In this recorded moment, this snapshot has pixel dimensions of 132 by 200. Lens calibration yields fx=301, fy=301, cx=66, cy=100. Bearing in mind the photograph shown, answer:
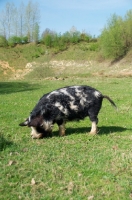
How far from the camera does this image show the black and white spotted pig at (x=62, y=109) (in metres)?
9.84

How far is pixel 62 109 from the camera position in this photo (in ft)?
32.9

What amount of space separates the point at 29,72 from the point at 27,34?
20.8 meters

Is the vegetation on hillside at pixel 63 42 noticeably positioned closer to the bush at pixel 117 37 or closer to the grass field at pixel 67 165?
the bush at pixel 117 37

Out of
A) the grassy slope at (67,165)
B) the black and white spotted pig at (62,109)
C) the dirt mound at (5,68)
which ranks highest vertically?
the black and white spotted pig at (62,109)

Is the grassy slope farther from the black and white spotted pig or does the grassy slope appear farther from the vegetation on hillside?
the vegetation on hillside

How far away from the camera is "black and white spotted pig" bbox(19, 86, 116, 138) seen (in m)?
9.84

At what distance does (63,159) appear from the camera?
25.2 feet

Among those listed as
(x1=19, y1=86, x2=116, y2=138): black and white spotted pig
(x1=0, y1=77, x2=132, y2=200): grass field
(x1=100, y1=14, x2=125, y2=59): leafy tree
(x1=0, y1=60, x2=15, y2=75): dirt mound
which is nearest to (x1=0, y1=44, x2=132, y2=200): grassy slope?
(x1=0, y1=77, x2=132, y2=200): grass field

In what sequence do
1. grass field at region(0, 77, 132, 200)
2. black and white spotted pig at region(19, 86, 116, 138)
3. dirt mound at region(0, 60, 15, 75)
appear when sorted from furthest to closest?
dirt mound at region(0, 60, 15, 75) → black and white spotted pig at region(19, 86, 116, 138) → grass field at region(0, 77, 132, 200)

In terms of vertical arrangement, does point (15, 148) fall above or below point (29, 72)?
above

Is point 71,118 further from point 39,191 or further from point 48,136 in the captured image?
point 39,191

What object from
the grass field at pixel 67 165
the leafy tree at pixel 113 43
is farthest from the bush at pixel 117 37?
the grass field at pixel 67 165

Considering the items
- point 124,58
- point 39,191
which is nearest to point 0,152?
point 39,191

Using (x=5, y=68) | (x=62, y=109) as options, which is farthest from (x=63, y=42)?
(x=62, y=109)
